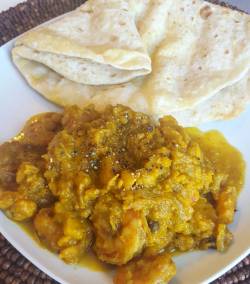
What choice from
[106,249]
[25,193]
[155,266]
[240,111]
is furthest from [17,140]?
[240,111]

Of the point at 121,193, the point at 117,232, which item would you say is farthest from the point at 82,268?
the point at 121,193

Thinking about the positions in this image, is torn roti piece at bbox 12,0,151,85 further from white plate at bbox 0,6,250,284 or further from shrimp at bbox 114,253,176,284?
shrimp at bbox 114,253,176,284

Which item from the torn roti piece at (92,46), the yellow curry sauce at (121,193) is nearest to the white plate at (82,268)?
the yellow curry sauce at (121,193)

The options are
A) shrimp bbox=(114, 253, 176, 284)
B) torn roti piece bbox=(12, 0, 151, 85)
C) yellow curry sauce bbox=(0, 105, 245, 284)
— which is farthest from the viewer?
torn roti piece bbox=(12, 0, 151, 85)

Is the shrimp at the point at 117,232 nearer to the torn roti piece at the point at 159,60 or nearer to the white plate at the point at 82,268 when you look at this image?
the white plate at the point at 82,268

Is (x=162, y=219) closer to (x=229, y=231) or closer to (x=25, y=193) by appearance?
(x=229, y=231)

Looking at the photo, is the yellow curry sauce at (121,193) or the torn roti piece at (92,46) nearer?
the yellow curry sauce at (121,193)

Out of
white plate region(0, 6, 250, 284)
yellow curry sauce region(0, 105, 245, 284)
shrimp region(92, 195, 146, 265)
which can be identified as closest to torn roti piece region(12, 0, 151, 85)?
white plate region(0, 6, 250, 284)
